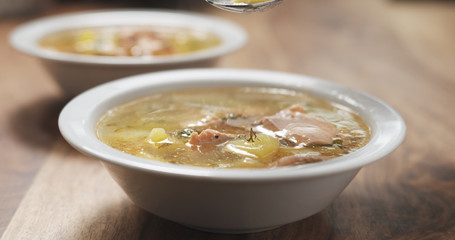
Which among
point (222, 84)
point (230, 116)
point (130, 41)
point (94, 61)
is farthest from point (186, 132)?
point (130, 41)

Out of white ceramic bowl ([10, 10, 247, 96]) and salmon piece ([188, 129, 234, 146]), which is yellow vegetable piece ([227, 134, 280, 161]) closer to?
salmon piece ([188, 129, 234, 146])

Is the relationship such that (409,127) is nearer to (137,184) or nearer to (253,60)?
(253,60)

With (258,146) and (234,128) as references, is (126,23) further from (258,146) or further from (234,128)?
(258,146)

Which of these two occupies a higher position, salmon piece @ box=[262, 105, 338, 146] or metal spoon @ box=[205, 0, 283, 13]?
metal spoon @ box=[205, 0, 283, 13]

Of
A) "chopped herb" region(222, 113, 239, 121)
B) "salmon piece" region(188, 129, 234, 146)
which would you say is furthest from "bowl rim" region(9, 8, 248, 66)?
"salmon piece" region(188, 129, 234, 146)

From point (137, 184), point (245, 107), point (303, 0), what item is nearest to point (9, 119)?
point (245, 107)

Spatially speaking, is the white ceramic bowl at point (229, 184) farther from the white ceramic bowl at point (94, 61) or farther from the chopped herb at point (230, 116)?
the white ceramic bowl at point (94, 61)
